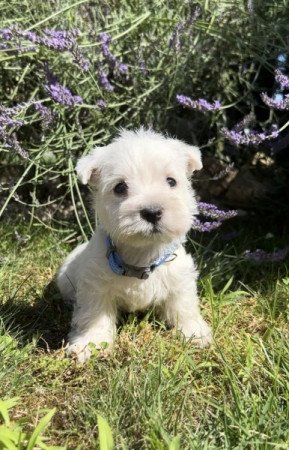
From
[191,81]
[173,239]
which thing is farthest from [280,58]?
[173,239]

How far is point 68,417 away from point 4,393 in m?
0.30

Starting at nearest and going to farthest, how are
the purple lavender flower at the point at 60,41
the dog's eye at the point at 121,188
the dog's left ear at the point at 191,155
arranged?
the dog's eye at the point at 121,188
the dog's left ear at the point at 191,155
the purple lavender flower at the point at 60,41

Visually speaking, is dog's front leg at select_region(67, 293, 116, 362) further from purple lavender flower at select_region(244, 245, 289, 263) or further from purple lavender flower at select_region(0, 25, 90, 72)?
purple lavender flower at select_region(0, 25, 90, 72)

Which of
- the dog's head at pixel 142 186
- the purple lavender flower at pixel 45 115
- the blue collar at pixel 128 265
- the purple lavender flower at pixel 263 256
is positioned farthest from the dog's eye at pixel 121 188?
the purple lavender flower at pixel 263 256

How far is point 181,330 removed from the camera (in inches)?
112

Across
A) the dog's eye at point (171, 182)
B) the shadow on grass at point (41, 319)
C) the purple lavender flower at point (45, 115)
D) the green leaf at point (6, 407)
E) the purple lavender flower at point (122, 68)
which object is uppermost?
the purple lavender flower at point (122, 68)

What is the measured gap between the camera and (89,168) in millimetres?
2602

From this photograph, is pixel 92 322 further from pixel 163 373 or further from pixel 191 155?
pixel 191 155

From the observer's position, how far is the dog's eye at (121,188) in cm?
252

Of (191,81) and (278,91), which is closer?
(278,91)

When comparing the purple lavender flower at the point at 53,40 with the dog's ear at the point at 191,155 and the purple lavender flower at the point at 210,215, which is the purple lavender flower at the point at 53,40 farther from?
the purple lavender flower at the point at 210,215

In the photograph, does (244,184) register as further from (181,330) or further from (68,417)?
(68,417)

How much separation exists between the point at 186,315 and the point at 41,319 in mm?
825

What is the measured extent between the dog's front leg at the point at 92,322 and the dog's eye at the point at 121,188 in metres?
0.57
